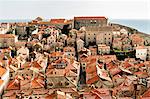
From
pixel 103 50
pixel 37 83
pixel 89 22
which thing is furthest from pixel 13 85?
pixel 89 22

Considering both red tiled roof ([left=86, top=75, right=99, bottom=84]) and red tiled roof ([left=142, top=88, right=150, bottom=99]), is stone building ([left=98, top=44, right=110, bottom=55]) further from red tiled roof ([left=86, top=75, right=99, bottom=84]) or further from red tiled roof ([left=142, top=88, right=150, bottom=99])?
red tiled roof ([left=142, top=88, right=150, bottom=99])

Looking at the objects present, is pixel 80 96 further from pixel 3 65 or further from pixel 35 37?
pixel 35 37

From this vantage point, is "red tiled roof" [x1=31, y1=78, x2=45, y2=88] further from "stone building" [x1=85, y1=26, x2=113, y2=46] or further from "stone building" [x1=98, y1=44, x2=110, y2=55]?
"stone building" [x1=85, y1=26, x2=113, y2=46]

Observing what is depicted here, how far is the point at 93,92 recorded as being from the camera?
17.4 meters

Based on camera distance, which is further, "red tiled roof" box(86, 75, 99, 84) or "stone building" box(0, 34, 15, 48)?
"stone building" box(0, 34, 15, 48)

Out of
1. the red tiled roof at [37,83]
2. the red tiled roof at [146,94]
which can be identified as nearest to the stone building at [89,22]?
the red tiled roof at [37,83]

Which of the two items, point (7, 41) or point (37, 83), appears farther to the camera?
point (7, 41)

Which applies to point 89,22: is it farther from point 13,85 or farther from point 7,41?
point 13,85

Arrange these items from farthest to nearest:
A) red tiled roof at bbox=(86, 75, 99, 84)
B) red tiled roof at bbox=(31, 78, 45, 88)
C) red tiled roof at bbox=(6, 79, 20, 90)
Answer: red tiled roof at bbox=(86, 75, 99, 84) → red tiled roof at bbox=(31, 78, 45, 88) → red tiled roof at bbox=(6, 79, 20, 90)

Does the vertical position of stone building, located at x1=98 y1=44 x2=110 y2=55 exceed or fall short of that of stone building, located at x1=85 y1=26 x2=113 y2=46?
it falls short

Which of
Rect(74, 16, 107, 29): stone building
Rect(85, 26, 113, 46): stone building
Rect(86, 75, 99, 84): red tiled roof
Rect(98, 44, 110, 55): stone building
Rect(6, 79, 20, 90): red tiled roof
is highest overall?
Rect(74, 16, 107, 29): stone building

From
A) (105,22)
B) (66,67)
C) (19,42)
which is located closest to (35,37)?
(19,42)

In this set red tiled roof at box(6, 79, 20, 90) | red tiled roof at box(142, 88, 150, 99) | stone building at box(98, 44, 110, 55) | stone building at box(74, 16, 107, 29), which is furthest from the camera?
stone building at box(74, 16, 107, 29)

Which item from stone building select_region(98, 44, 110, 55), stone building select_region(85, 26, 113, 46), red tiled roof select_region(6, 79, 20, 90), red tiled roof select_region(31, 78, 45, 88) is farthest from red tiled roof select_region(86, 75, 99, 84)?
stone building select_region(85, 26, 113, 46)
